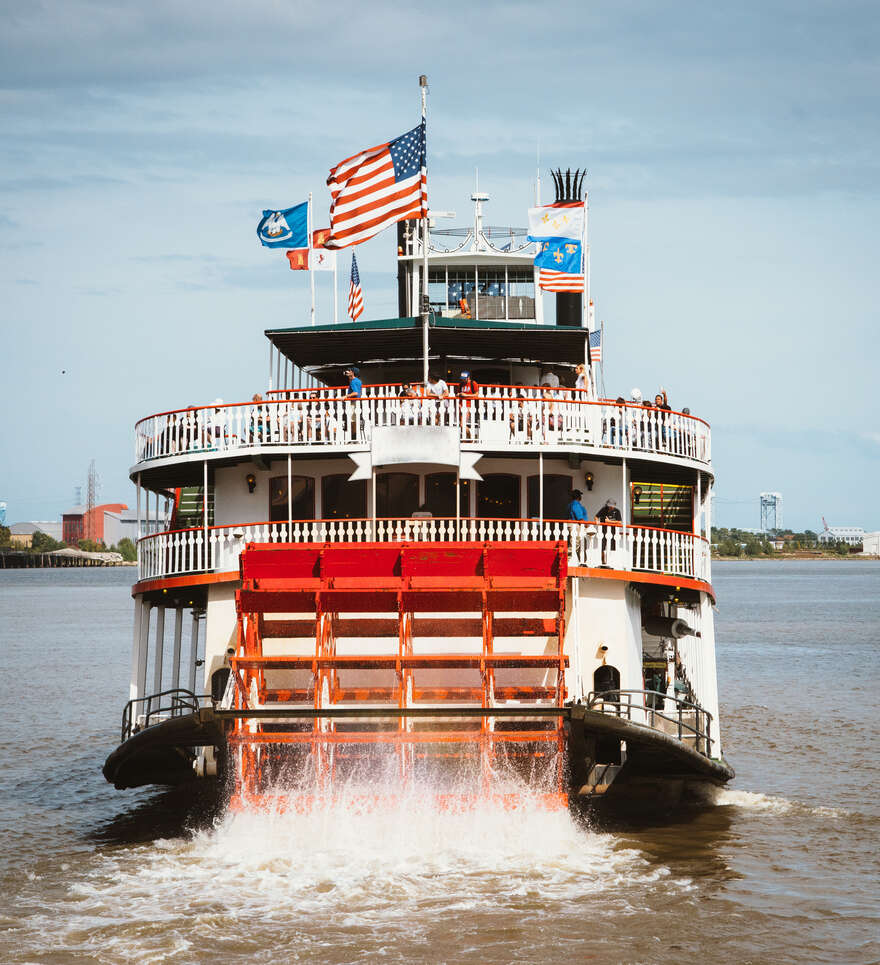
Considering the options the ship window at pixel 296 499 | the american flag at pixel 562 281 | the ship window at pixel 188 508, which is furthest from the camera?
the ship window at pixel 188 508

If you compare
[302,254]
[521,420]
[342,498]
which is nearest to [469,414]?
[521,420]

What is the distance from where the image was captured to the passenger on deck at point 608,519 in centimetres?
1513

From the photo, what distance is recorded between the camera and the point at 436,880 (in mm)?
12945

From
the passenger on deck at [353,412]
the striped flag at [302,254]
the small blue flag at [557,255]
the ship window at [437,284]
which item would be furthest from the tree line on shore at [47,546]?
the passenger on deck at [353,412]

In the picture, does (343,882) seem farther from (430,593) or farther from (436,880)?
(430,593)

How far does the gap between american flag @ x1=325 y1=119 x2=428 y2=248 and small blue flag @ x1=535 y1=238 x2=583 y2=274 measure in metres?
2.67

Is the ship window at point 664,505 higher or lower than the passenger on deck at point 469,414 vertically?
lower

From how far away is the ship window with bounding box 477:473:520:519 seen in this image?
55.1 ft

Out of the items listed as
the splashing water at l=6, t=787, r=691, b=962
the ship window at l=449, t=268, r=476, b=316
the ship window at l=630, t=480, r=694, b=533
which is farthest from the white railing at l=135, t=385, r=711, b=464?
the ship window at l=449, t=268, r=476, b=316

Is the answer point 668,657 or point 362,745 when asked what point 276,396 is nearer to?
point 362,745

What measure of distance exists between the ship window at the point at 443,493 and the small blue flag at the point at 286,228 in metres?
5.41

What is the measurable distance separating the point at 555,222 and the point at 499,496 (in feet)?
15.7

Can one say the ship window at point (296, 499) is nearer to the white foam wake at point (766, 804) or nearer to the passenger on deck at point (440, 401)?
the passenger on deck at point (440, 401)

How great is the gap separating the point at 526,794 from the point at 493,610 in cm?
206
